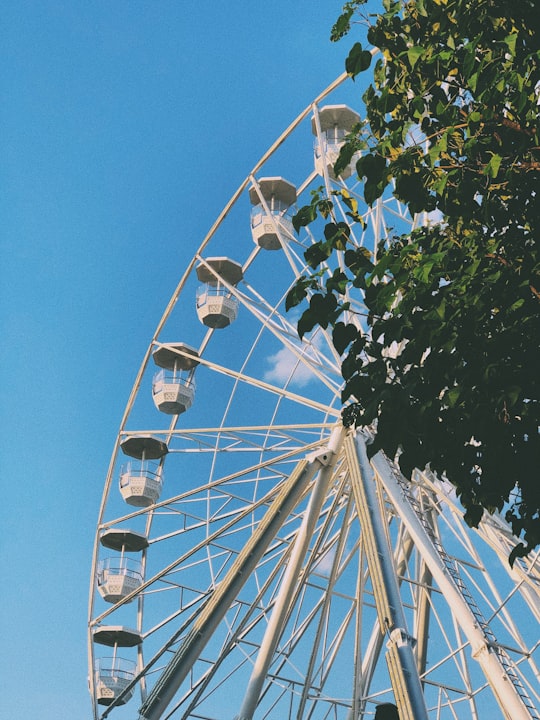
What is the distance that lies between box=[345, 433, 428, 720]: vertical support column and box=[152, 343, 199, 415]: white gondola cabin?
744 centimetres

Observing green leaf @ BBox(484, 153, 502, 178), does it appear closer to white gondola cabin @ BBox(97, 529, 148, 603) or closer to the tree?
the tree

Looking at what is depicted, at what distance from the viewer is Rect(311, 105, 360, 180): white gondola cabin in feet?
70.7

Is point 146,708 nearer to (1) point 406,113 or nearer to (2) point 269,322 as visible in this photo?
(2) point 269,322

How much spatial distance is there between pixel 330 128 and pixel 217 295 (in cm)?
497

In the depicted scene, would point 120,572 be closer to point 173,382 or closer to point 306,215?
point 173,382

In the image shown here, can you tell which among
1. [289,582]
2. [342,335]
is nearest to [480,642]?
[289,582]

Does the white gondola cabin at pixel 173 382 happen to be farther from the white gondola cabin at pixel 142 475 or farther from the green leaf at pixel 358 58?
the green leaf at pixel 358 58

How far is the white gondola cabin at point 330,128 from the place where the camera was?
21.6m

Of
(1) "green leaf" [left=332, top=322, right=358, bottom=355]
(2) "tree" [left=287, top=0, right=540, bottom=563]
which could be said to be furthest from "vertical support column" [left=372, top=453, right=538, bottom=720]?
(1) "green leaf" [left=332, top=322, right=358, bottom=355]

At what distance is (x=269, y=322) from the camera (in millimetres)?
20891

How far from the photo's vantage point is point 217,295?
24172 millimetres

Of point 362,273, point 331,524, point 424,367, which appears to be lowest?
point 424,367

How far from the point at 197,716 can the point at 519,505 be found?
43.4ft

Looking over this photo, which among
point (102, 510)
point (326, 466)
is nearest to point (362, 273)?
point (326, 466)
